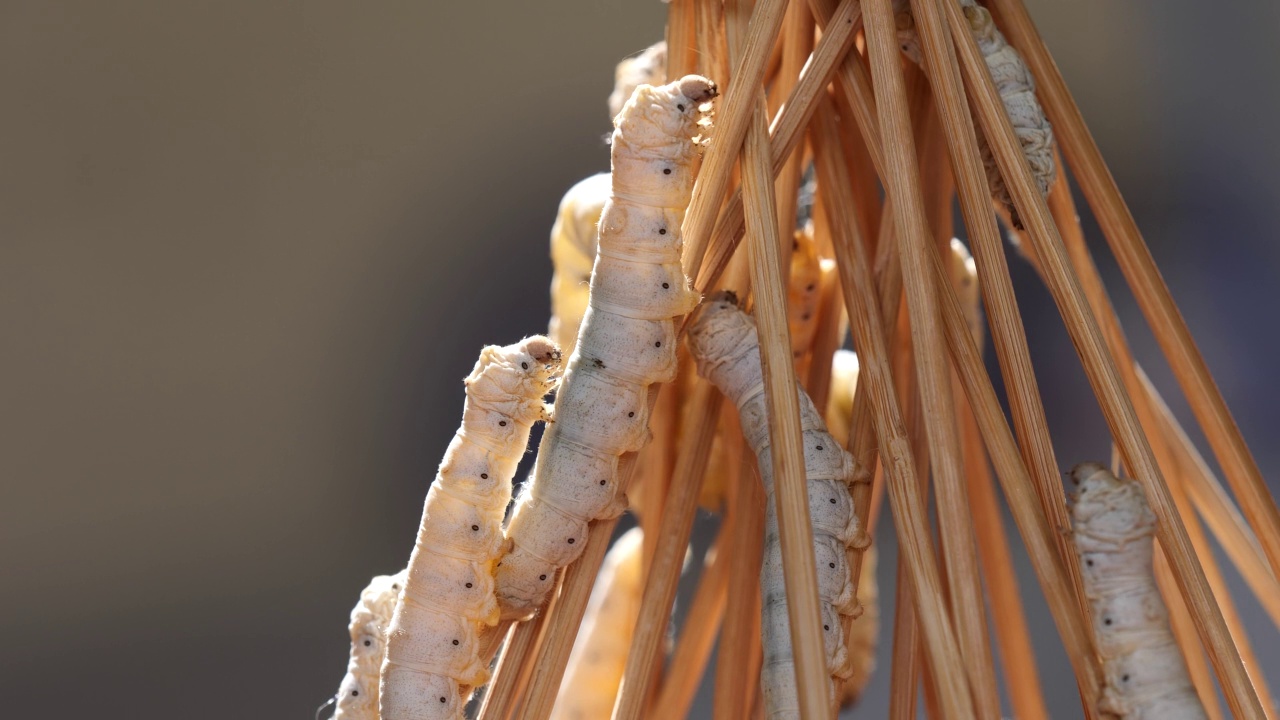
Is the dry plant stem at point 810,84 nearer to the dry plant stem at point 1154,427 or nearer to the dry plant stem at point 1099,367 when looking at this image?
the dry plant stem at point 1099,367

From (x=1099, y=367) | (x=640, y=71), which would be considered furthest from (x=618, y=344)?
(x=640, y=71)

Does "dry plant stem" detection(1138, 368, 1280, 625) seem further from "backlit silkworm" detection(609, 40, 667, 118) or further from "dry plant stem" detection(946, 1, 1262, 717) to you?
"backlit silkworm" detection(609, 40, 667, 118)

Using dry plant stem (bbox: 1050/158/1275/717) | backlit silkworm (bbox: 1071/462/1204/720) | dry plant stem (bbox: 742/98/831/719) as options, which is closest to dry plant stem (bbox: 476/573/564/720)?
dry plant stem (bbox: 742/98/831/719)

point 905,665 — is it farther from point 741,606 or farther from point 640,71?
point 640,71

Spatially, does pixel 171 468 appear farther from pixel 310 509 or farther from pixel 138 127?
pixel 138 127

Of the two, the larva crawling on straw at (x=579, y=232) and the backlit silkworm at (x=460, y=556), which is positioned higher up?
the larva crawling on straw at (x=579, y=232)

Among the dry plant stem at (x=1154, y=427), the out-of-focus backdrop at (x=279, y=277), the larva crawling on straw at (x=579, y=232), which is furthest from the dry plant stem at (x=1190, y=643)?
the out-of-focus backdrop at (x=279, y=277)
